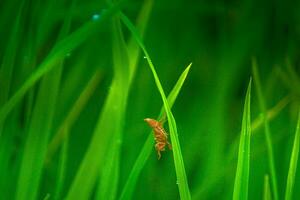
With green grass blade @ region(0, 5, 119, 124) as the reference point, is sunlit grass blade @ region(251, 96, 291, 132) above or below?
below

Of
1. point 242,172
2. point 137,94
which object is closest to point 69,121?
point 137,94

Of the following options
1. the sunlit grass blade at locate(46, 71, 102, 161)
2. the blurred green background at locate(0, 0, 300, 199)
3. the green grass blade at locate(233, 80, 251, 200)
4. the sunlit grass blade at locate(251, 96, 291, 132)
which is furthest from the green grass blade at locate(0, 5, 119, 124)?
the sunlit grass blade at locate(251, 96, 291, 132)

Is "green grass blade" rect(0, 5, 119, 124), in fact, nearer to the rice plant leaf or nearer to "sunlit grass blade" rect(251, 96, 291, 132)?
the rice plant leaf

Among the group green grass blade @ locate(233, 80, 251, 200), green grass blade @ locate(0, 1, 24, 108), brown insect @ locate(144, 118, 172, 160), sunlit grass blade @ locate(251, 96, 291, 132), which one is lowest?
green grass blade @ locate(233, 80, 251, 200)

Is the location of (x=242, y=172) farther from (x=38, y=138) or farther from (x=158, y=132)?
(x=38, y=138)

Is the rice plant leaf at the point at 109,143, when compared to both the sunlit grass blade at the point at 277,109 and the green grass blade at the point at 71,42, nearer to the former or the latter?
the green grass blade at the point at 71,42

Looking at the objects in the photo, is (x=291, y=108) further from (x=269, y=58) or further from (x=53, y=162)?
(x=53, y=162)

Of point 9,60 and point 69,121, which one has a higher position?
point 9,60

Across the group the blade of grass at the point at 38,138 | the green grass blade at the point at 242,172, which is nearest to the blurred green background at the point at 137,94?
the blade of grass at the point at 38,138

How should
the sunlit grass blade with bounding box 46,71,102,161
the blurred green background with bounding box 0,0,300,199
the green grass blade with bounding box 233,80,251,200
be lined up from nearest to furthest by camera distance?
the green grass blade with bounding box 233,80,251,200 < the blurred green background with bounding box 0,0,300,199 < the sunlit grass blade with bounding box 46,71,102,161

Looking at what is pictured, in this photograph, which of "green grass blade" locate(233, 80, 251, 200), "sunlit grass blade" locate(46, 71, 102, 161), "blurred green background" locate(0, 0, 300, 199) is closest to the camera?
"green grass blade" locate(233, 80, 251, 200)
